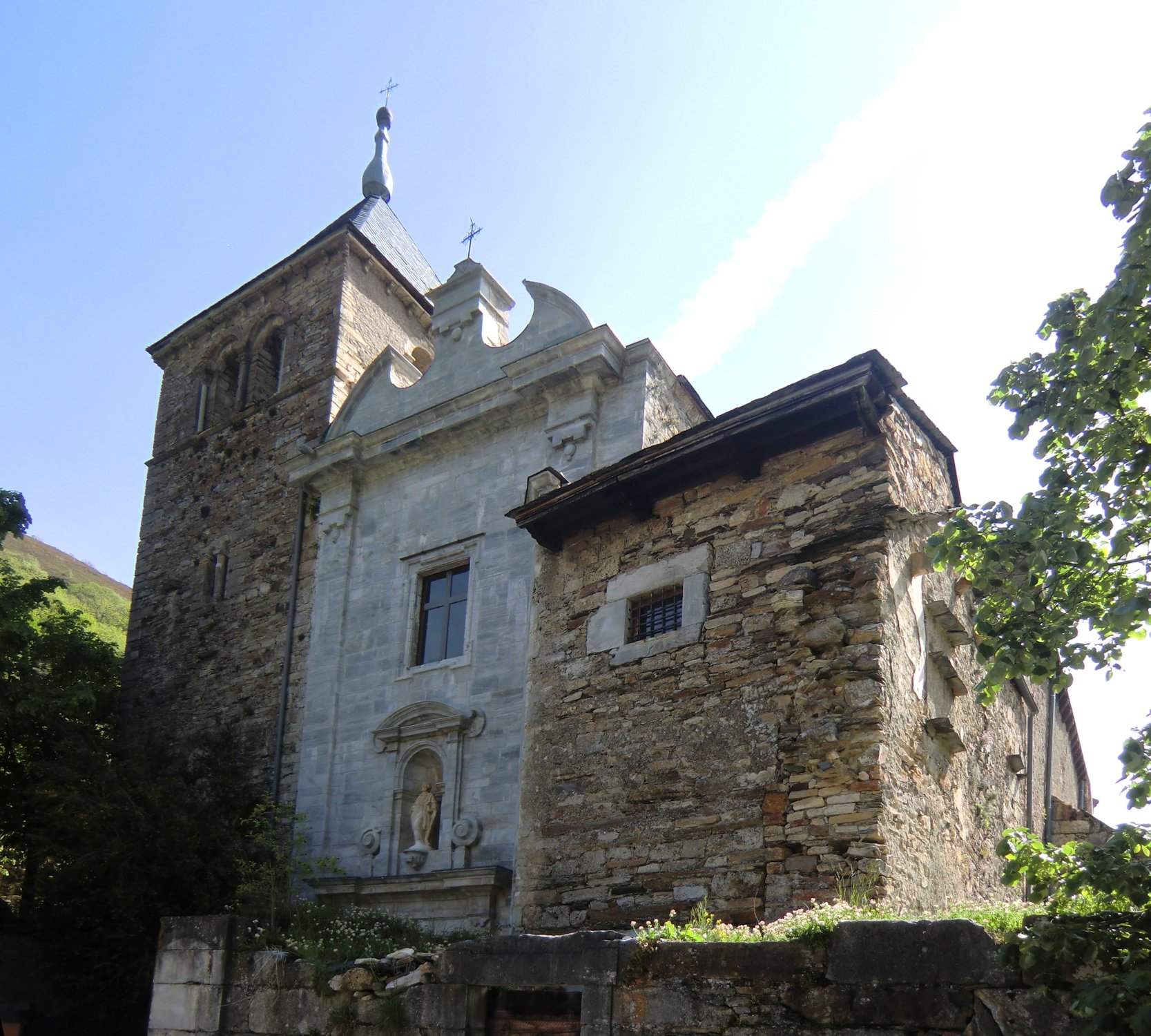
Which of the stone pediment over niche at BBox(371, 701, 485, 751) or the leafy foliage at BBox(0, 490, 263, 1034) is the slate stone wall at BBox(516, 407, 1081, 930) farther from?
the leafy foliage at BBox(0, 490, 263, 1034)

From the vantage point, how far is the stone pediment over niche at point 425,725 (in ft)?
41.4

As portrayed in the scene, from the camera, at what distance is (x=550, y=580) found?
468 inches

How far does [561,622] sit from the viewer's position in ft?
37.8

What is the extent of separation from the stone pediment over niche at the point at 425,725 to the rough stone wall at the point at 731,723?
1.45 m

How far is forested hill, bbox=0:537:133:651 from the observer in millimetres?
40353

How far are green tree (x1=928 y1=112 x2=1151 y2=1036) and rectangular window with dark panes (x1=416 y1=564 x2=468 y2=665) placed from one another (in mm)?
7517

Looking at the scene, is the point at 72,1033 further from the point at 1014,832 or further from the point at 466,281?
the point at 1014,832

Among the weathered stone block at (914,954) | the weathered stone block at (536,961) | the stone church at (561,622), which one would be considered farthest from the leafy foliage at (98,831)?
the weathered stone block at (914,954)

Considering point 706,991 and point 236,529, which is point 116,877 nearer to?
point 236,529

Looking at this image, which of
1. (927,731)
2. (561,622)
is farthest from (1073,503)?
(561,622)

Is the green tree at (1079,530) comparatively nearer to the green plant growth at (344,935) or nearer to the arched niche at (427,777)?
the green plant growth at (344,935)

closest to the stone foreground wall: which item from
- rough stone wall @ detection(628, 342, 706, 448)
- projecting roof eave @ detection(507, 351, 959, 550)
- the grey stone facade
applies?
the grey stone facade

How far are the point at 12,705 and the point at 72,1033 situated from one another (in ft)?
13.4

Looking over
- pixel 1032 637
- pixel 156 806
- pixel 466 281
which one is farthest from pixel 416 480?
pixel 1032 637
